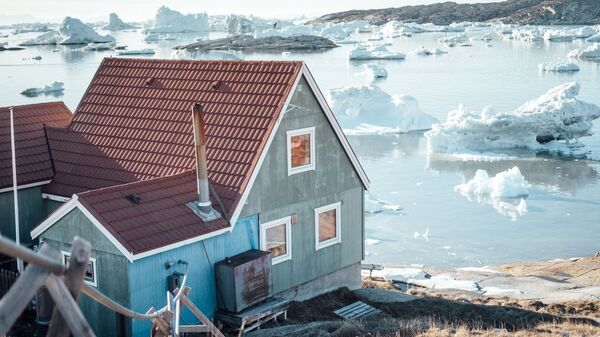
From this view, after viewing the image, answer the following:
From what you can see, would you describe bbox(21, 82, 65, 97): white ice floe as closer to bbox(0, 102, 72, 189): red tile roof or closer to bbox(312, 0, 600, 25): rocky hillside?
bbox(0, 102, 72, 189): red tile roof

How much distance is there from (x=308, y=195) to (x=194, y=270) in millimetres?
3237

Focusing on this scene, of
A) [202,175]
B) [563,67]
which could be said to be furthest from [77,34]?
[202,175]

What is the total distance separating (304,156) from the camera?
54.2 feet

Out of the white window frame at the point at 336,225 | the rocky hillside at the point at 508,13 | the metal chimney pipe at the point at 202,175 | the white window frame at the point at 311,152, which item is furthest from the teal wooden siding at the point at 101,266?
the rocky hillside at the point at 508,13

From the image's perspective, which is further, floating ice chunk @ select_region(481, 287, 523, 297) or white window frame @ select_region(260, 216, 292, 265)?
floating ice chunk @ select_region(481, 287, 523, 297)

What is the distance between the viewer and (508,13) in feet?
573

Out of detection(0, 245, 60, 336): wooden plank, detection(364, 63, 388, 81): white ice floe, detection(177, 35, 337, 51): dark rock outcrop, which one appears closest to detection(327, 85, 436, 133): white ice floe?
detection(364, 63, 388, 81): white ice floe

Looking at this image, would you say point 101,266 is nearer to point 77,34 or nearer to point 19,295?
point 19,295

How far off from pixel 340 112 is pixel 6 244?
1753 inches

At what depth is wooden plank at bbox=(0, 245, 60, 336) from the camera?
15.8 feet

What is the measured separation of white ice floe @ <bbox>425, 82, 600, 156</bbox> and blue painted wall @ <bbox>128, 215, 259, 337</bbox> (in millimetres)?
25480

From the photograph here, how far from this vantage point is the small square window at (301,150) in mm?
16141

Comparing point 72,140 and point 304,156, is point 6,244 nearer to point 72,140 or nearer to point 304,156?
point 304,156

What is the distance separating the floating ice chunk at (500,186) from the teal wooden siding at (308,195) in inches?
560
